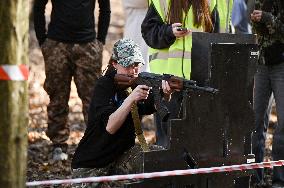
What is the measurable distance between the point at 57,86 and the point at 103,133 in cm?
238

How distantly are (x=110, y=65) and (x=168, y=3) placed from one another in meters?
0.69

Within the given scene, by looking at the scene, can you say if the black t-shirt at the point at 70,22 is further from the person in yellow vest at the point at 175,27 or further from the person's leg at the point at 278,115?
the person's leg at the point at 278,115

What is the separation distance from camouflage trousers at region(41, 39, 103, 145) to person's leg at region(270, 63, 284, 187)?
2.09 metres

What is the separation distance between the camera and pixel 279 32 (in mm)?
7098

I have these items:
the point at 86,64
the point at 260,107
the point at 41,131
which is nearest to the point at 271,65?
the point at 260,107

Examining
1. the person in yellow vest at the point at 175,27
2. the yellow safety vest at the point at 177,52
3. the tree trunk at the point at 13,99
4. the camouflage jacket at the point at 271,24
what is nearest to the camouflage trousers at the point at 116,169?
the person in yellow vest at the point at 175,27

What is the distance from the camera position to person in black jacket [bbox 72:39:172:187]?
19.6ft

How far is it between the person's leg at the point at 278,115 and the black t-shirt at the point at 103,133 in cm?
153

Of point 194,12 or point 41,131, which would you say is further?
point 41,131

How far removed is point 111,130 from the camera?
5895 millimetres

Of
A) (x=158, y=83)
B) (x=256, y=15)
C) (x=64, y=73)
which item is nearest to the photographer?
(x=158, y=83)

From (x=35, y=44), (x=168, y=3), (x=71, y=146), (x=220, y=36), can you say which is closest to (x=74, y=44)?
(x=71, y=146)

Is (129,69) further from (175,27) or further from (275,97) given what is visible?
(275,97)

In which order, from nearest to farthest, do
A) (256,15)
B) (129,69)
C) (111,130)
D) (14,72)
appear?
(14,72)
(111,130)
(129,69)
(256,15)
